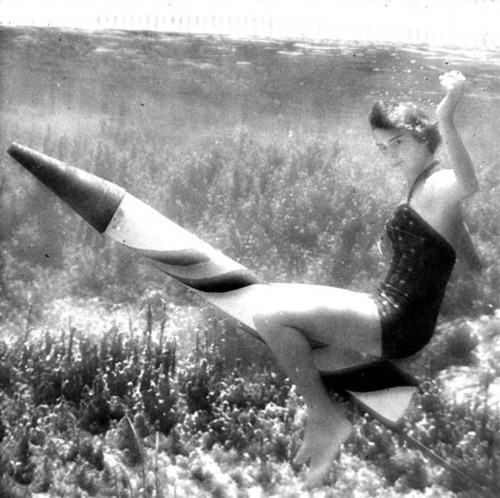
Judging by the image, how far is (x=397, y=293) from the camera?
8.01 feet

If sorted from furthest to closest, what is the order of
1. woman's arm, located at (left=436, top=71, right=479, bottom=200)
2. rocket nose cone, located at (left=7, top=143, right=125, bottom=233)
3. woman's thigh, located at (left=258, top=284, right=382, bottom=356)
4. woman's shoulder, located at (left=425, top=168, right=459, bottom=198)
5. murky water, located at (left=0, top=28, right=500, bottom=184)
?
murky water, located at (left=0, top=28, right=500, bottom=184) < rocket nose cone, located at (left=7, top=143, right=125, bottom=233) < woman's thigh, located at (left=258, top=284, right=382, bottom=356) < woman's shoulder, located at (left=425, top=168, right=459, bottom=198) < woman's arm, located at (left=436, top=71, right=479, bottom=200)

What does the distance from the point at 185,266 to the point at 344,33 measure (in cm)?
667

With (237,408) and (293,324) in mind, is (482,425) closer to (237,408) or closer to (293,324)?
(237,408)

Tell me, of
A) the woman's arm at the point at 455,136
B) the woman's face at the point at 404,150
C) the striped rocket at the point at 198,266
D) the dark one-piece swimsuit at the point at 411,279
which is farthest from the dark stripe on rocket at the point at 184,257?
the woman's arm at the point at 455,136

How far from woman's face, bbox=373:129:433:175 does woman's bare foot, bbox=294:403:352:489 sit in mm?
1185

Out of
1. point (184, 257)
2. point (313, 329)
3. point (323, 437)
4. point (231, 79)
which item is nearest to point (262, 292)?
point (313, 329)

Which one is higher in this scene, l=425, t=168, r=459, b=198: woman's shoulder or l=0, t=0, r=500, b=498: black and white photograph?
l=425, t=168, r=459, b=198: woman's shoulder

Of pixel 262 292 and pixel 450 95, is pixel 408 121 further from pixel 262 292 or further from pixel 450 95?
pixel 262 292

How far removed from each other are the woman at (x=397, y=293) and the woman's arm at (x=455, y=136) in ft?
0.04

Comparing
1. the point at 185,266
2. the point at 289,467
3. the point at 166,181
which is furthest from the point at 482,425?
the point at 166,181

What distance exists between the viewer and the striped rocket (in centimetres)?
250

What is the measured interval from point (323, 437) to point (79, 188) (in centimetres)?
170

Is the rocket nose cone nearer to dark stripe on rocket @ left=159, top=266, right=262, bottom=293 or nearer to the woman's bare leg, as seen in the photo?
dark stripe on rocket @ left=159, top=266, right=262, bottom=293

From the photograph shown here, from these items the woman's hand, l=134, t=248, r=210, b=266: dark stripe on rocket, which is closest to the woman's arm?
the woman's hand
